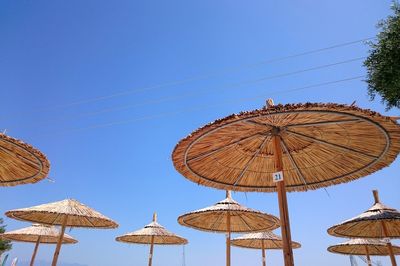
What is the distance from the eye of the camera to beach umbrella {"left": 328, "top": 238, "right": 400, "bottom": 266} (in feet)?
41.4

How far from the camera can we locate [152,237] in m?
12.8

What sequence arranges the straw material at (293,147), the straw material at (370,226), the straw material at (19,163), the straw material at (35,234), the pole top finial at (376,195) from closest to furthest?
the straw material at (293,147), the straw material at (19,163), the straw material at (370,226), the pole top finial at (376,195), the straw material at (35,234)

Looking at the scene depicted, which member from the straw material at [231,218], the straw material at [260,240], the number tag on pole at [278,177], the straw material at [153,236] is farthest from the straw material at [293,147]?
the straw material at [260,240]

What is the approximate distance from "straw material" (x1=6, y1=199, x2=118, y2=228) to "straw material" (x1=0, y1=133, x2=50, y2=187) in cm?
265

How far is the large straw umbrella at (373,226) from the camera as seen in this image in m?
8.66

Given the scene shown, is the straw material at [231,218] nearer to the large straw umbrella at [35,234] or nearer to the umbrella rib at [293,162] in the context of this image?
the umbrella rib at [293,162]

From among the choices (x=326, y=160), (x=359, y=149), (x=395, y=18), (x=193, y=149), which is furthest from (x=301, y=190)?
(x=395, y=18)

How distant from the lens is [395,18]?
7332 millimetres

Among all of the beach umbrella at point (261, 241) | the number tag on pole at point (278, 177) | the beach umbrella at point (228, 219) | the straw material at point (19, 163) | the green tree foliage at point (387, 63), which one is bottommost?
the number tag on pole at point (278, 177)

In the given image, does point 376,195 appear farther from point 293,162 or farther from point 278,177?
point 278,177

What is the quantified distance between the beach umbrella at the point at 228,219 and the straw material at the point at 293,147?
11.2 ft

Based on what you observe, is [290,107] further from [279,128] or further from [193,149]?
[193,149]

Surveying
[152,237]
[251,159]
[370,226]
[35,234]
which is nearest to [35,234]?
[35,234]

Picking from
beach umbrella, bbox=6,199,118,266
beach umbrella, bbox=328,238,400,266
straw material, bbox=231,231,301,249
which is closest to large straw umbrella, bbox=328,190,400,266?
beach umbrella, bbox=328,238,400,266
